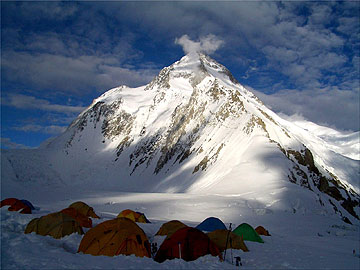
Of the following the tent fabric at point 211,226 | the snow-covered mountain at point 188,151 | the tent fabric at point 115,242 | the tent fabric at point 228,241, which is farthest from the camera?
the snow-covered mountain at point 188,151

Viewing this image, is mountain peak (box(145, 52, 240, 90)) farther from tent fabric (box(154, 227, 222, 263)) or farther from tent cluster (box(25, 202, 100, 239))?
tent fabric (box(154, 227, 222, 263))

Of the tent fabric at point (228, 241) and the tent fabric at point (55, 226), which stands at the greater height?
the tent fabric at point (55, 226)

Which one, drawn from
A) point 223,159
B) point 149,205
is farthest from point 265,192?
point 223,159

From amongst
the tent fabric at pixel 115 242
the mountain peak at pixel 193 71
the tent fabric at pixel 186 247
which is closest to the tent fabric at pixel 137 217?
the tent fabric at pixel 115 242

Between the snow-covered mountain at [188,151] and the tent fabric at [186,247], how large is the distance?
2185 cm

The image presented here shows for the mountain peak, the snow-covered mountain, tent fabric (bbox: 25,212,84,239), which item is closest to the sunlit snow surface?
tent fabric (bbox: 25,212,84,239)

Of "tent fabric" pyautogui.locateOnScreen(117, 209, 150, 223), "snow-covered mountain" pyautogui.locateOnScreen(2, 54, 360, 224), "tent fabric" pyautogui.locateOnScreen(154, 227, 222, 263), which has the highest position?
"snow-covered mountain" pyautogui.locateOnScreen(2, 54, 360, 224)

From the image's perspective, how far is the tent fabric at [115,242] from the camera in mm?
10102

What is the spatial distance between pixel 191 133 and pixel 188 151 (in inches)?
281

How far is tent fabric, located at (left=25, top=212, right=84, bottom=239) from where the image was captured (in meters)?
12.2

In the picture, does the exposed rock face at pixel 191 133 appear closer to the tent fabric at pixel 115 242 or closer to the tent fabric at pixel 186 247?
the tent fabric at pixel 186 247

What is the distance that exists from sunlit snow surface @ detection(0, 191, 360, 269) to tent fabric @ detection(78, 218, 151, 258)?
2.03 feet

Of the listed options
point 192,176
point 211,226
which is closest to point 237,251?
point 211,226

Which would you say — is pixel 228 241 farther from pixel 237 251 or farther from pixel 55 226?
pixel 55 226
